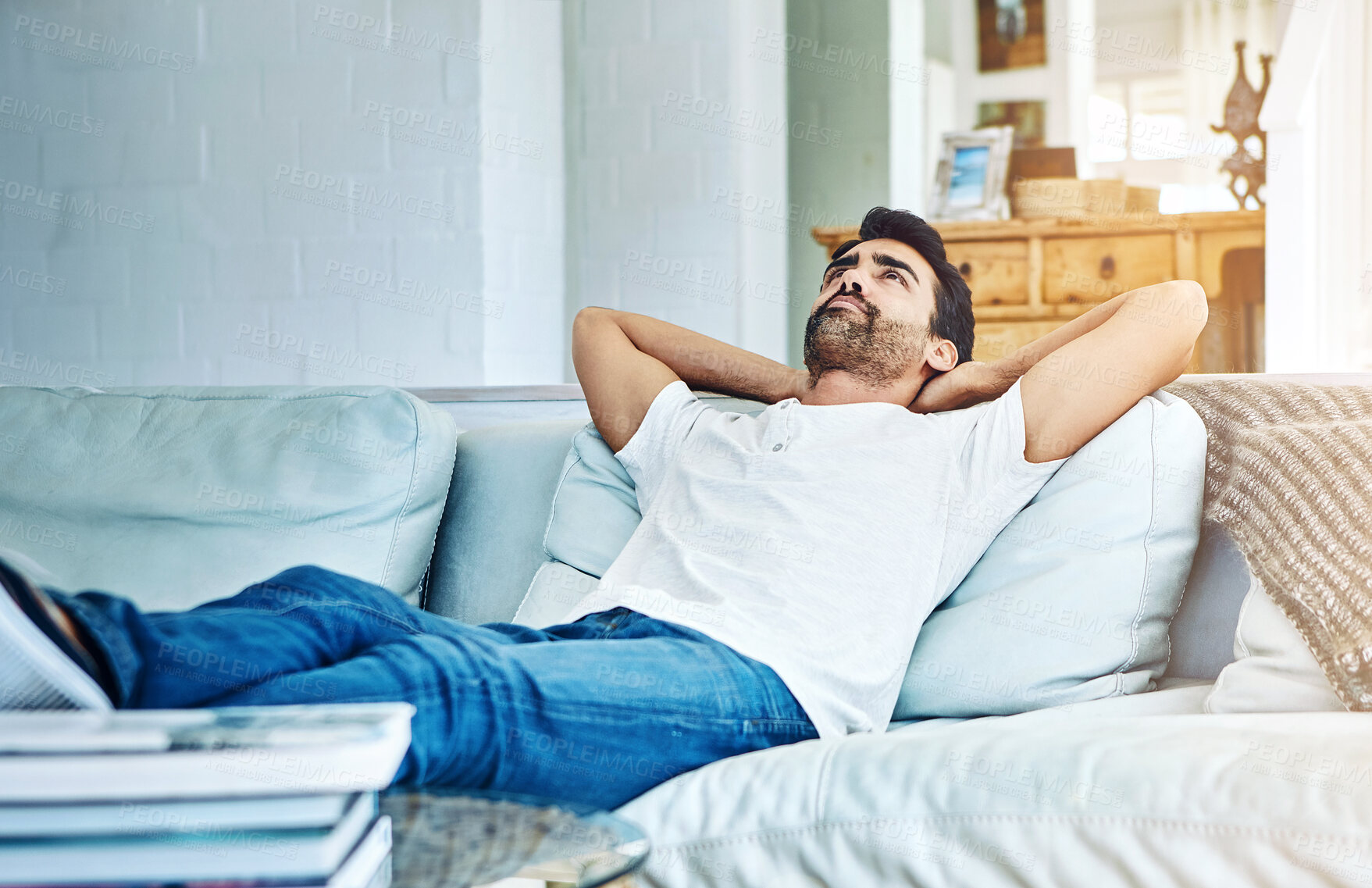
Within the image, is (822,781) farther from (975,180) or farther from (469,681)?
(975,180)

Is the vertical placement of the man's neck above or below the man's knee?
above

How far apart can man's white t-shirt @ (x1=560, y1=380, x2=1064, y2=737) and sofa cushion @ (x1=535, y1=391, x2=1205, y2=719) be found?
0.04 m

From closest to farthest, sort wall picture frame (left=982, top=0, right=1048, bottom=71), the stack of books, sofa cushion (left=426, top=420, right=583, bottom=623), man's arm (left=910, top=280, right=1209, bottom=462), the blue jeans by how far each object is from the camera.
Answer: the stack of books → the blue jeans → man's arm (left=910, top=280, right=1209, bottom=462) → sofa cushion (left=426, top=420, right=583, bottom=623) → wall picture frame (left=982, top=0, right=1048, bottom=71)

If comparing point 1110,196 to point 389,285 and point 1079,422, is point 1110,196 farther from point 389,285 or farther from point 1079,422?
point 1079,422

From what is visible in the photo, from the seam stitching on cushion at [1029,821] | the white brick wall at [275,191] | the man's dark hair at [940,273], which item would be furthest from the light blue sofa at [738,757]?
the white brick wall at [275,191]

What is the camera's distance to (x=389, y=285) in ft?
9.53

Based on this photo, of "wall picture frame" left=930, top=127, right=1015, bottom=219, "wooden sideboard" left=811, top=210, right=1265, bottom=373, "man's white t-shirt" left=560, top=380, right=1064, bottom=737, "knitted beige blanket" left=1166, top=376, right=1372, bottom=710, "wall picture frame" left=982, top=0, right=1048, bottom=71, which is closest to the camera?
"knitted beige blanket" left=1166, top=376, right=1372, bottom=710

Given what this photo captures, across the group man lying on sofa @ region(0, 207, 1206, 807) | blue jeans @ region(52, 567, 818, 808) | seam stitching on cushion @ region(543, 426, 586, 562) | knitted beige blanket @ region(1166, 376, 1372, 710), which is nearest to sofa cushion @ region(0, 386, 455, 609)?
seam stitching on cushion @ region(543, 426, 586, 562)

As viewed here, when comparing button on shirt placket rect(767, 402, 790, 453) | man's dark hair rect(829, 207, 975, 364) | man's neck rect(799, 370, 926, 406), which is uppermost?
man's dark hair rect(829, 207, 975, 364)

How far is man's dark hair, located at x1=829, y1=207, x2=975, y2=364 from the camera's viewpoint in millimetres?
1729

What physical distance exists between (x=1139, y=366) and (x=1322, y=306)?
5.43 feet

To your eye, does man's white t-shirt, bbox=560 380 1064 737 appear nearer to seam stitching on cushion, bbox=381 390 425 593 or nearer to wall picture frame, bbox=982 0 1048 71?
seam stitching on cushion, bbox=381 390 425 593

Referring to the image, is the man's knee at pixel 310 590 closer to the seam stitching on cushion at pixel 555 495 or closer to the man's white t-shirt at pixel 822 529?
the man's white t-shirt at pixel 822 529

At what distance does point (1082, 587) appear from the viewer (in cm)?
128
